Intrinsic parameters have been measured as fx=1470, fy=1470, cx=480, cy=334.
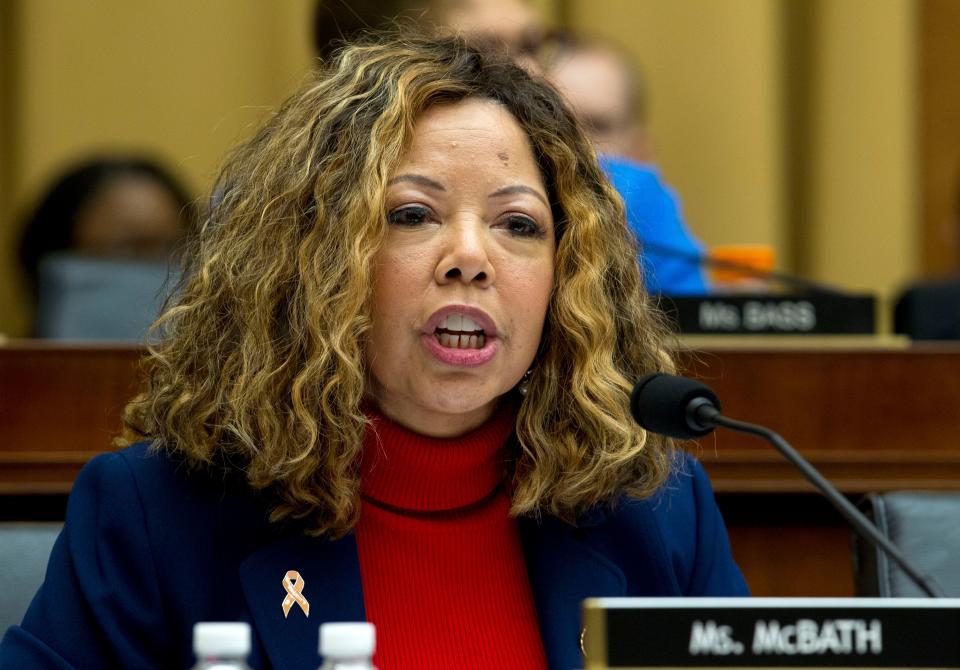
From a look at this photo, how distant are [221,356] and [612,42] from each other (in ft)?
8.20

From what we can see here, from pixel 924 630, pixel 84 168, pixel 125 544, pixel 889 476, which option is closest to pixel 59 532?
pixel 125 544

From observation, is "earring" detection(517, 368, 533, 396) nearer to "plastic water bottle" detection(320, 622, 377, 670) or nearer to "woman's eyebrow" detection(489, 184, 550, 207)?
"woman's eyebrow" detection(489, 184, 550, 207)

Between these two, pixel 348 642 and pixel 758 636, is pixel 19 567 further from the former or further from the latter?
pixel 758 636

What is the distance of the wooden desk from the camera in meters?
2.13

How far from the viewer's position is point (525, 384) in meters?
1.73

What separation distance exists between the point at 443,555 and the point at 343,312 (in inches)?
11.6

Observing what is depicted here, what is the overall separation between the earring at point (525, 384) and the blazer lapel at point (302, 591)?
0.94 feet

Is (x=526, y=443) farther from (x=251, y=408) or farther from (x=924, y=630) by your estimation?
(x=924, y=630)

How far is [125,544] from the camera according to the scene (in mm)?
1489

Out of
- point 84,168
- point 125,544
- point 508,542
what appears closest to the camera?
point 125,544

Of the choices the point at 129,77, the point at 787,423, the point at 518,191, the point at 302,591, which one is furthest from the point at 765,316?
the point at 129,77

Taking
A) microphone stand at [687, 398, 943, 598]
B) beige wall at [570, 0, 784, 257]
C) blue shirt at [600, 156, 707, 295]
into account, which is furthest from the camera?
beige wall at [570, 0, 784, 257]

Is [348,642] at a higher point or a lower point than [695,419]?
lower

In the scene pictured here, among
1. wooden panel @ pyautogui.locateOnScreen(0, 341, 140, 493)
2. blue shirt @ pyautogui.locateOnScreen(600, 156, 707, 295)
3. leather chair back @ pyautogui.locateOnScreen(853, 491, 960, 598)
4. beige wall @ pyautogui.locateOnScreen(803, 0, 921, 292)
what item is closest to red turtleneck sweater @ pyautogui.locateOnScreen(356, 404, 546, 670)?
leather chair back @ pyautogui.locateOnScreen(853, 491, 960, 598)
